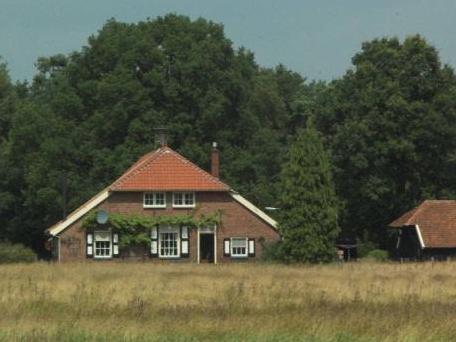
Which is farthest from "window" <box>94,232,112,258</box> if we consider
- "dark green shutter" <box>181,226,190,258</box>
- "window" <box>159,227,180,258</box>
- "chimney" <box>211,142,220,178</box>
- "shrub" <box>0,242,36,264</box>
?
"chimney" <box>211,142,220,178</box>

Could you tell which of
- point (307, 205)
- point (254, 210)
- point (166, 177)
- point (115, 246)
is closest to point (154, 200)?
point (166, 177)

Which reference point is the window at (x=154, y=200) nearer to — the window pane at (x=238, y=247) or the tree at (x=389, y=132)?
the window pane at (x=238, y=247)

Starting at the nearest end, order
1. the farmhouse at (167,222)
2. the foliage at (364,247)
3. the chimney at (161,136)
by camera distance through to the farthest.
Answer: the farmhouse at (167,222) < the chimney at (161,136) < the foliage at (364,247)

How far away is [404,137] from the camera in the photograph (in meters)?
62.1

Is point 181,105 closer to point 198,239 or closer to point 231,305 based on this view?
point 198,239

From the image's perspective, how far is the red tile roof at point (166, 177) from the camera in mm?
58625

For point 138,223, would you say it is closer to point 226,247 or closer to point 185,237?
point 185,237

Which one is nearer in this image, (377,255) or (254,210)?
(377,255)

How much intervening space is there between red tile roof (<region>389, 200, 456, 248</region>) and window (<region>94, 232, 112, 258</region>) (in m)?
18.2

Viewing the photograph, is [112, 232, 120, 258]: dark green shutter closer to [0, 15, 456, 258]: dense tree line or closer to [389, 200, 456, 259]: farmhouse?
[0, 15, 456, 258]: dense tree line

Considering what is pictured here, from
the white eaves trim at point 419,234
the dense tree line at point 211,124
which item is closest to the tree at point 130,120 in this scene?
the dense tree line at point 211,124

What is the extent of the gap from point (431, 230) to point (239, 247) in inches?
470

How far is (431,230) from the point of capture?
55125 millimetres

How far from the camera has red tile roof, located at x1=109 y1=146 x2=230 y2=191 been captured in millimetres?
58625
